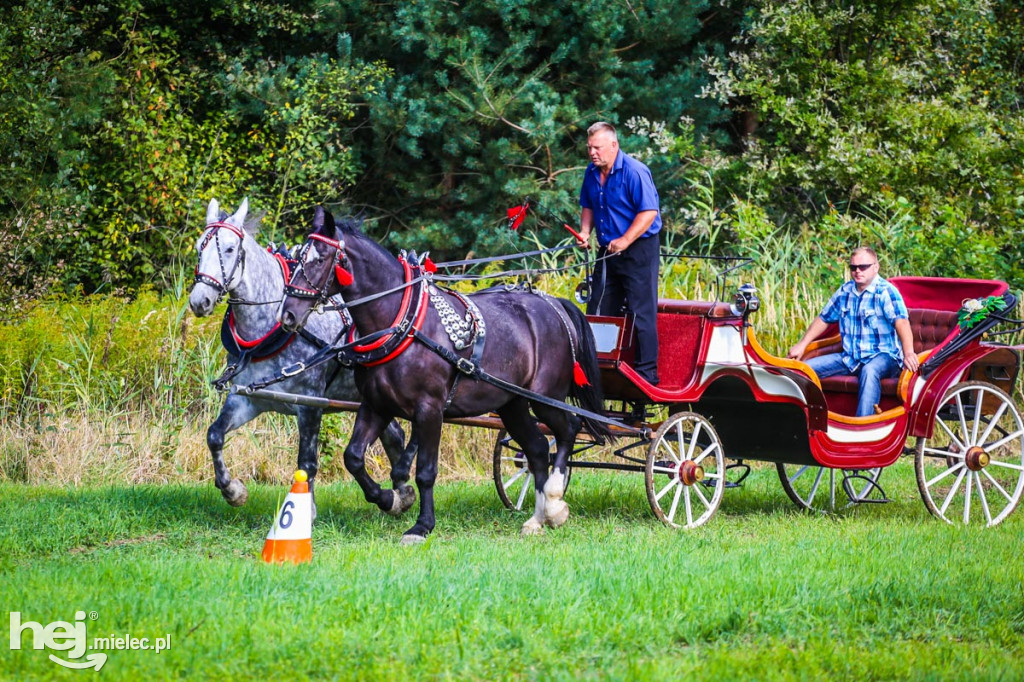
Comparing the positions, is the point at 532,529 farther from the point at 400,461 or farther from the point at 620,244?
the point at 620,244

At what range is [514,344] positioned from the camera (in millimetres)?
8078

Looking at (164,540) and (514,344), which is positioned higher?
(514,344)

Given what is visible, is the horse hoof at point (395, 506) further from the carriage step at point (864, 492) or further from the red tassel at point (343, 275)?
the carriage step at point (864, 492)

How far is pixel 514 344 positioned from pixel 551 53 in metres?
11.0

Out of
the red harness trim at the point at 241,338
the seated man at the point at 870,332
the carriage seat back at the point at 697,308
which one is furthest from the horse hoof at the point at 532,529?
the seated man at the point at 870,332

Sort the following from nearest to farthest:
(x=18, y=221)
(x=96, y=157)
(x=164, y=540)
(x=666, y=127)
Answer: (x=164, y=540)
(x=18, y=221)
(x=96, y=157)
(x=666, y=127)

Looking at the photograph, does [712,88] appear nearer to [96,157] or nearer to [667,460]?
[96,157]

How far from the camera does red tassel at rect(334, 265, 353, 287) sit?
722 cm

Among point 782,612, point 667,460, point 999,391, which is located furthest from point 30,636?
point 999,391

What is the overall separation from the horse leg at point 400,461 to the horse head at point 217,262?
5.20 feet

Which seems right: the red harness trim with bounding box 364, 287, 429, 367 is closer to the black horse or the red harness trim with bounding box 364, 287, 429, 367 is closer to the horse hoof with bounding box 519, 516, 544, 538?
the black horse

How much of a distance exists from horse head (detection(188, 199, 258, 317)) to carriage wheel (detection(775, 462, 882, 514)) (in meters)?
4.31

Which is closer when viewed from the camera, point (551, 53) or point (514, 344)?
point (514, 344)

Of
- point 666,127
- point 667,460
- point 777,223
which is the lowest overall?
point 667,460
